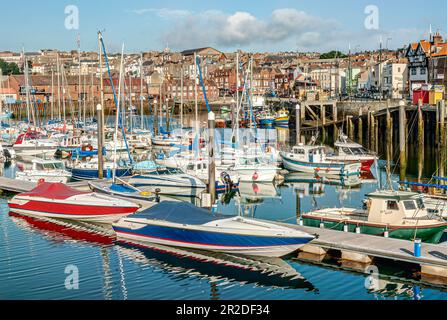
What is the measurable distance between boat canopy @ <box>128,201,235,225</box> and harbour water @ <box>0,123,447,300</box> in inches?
48.5

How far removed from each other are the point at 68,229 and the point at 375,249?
545 inches

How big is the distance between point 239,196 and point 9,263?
16.3m

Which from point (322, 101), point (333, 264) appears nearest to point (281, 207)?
point (333, 264)

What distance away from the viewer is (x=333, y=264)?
867 inches

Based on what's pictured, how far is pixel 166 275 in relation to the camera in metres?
21.4

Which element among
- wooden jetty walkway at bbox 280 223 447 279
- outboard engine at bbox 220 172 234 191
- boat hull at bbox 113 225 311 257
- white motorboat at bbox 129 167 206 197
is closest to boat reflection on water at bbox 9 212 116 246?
boat hull at bbox 113 225 311 257

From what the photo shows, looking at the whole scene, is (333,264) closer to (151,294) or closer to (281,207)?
(151,294)

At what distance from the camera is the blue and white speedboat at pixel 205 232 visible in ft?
72.7

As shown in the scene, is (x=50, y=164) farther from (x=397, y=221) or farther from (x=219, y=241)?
(x=397, y=221)

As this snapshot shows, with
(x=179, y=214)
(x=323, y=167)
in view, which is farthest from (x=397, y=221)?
(x=323, y=167)

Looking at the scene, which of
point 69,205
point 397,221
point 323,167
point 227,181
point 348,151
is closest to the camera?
point 397,221

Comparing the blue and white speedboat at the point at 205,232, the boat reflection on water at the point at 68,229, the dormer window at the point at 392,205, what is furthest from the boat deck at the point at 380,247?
the boat reflection on water at the point at 68,229

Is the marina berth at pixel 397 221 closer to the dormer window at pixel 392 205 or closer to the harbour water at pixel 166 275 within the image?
the dormer window at pixel 392 205

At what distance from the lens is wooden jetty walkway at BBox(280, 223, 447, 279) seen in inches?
796
